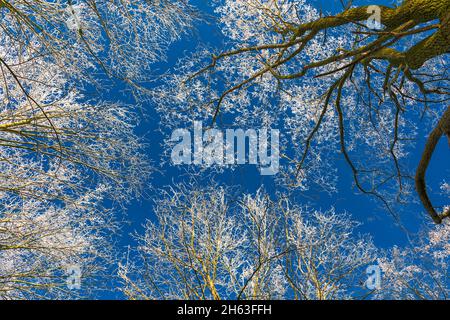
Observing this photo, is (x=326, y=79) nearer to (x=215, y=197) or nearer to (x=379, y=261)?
(x=215, y=197)

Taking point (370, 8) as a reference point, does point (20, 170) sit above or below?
below

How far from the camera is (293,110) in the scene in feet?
21.5

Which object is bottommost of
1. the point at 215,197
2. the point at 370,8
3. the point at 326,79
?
the point at 215,197

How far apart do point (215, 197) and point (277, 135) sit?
156 centimetres

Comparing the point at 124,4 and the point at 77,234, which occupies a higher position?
the point at 124,4
